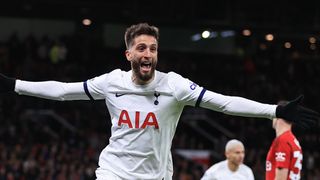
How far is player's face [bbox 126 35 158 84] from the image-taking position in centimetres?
537

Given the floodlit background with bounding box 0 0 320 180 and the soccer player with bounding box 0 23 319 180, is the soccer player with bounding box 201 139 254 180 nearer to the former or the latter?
the soccer player with bounding box 0 23 319 180

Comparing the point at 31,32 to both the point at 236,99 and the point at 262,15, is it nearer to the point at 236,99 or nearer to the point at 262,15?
the point at 262,15

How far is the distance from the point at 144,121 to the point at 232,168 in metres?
4.51

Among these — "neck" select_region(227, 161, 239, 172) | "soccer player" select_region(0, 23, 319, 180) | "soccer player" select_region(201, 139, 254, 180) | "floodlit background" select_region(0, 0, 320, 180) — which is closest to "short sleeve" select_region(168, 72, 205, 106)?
"soccer player" select_region(0, 23, 319, 180)

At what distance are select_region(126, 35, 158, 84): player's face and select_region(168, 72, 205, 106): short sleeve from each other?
0.60 ft

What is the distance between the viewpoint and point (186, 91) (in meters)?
5.34

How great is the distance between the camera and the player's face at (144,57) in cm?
537

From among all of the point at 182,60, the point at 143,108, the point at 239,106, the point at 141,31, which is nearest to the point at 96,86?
the point at 143,108

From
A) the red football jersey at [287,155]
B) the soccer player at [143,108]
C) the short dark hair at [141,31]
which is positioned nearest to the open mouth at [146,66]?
the soccer player at [143,108]

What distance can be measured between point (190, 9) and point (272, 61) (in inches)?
156

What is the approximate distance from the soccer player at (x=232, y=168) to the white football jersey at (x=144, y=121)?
409 cm

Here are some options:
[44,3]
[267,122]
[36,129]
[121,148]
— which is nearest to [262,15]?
[267,122]

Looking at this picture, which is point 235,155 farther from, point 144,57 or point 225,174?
point 144,57

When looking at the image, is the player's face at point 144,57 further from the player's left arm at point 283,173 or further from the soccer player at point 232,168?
the soccer player at point 232,168
